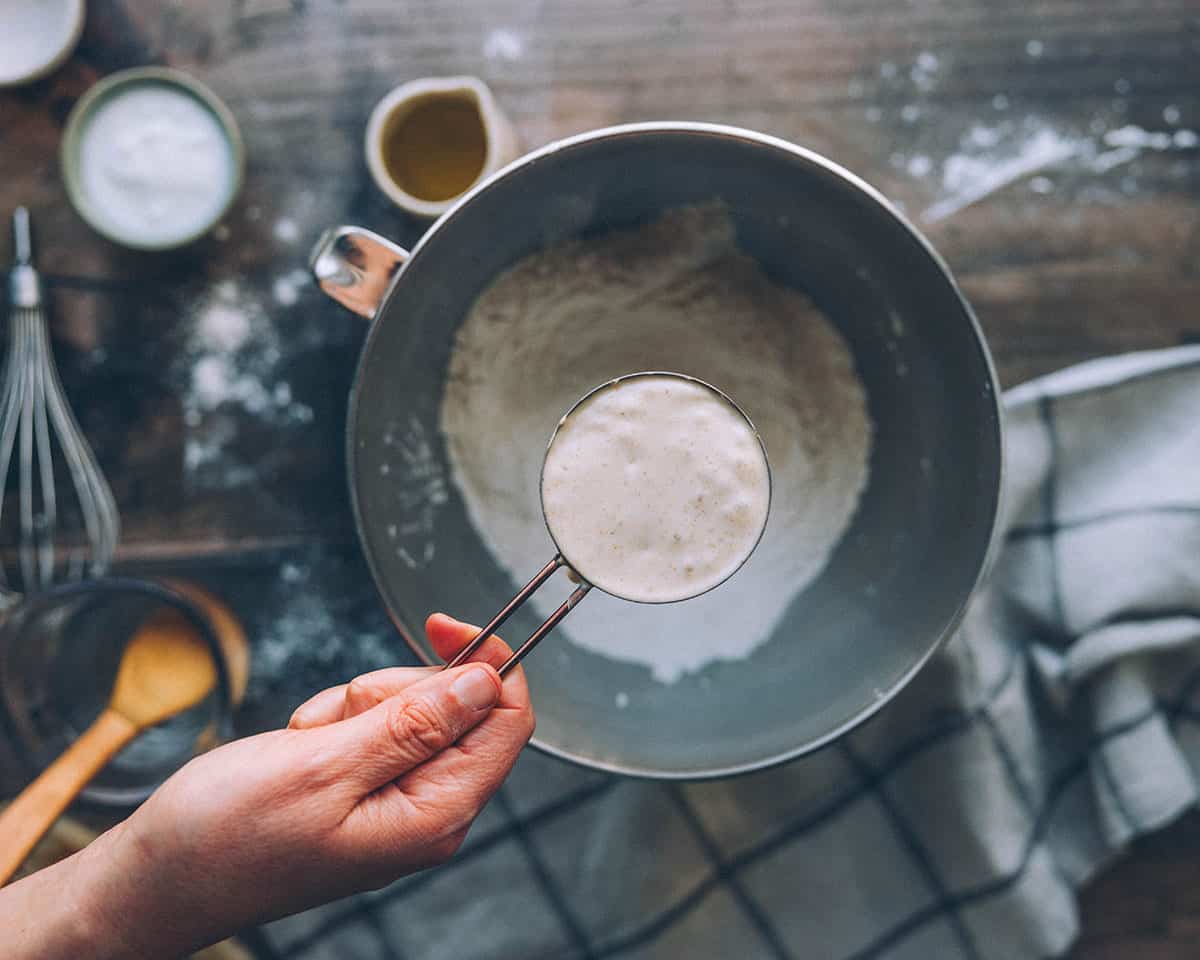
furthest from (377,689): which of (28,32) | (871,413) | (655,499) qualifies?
(28,32)

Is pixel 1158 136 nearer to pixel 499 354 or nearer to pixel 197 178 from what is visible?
pixel 499 354

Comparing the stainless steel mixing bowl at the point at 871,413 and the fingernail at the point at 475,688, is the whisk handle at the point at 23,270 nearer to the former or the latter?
the stainless steel mixing bowl at the point at 871,413

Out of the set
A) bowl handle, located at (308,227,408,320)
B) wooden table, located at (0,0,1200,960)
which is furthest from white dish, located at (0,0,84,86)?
bowl handle, located at (308,227,408,320)

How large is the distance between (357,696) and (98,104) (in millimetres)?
583

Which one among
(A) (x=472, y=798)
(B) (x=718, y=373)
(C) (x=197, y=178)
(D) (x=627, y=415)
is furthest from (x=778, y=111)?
(A) (x=472, y=798)

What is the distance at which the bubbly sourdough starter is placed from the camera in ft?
2.10

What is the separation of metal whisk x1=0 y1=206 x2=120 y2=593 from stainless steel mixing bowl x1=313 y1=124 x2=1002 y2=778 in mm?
334

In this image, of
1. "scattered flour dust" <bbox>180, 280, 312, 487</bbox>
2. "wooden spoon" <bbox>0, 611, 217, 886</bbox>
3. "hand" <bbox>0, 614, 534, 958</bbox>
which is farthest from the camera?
"scattered flour dust" <bbox>180, 280, 312, 487</bbox>

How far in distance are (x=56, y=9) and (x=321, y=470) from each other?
466mm

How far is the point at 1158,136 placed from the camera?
0.88 m

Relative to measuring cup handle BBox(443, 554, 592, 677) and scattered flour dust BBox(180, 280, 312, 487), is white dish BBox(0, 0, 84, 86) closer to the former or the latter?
scattered flour dust BBox(180, 280, 312, 487)

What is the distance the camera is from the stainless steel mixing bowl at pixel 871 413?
690 mm

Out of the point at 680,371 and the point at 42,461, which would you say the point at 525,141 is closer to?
the point at 680,371

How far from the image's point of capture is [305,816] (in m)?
0.57
